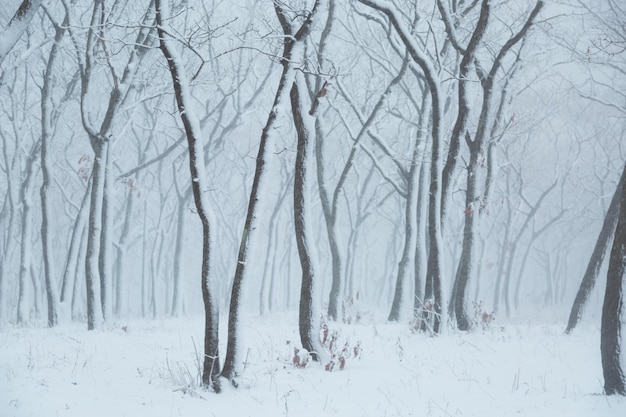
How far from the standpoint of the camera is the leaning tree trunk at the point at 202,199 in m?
5.56

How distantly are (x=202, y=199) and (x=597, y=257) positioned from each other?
8.39 meters

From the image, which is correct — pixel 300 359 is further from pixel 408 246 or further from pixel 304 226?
pixel 408 246

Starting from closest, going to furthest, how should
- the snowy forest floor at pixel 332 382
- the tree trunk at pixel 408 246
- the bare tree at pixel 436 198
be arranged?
1. the snowy forest floor at pixel 332 382
2. the bare tree at pixel 436 198
3. the tree trunk at pixel 408 246

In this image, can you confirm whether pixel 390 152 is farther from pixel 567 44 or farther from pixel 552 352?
pixel 552 352

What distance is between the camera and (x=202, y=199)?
568 cm

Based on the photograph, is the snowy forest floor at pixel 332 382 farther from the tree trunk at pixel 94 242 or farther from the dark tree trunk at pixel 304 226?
the tree trunk at pixel 94 242

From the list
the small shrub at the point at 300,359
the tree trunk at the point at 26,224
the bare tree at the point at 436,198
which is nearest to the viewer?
the small shrub at the point at 300,359

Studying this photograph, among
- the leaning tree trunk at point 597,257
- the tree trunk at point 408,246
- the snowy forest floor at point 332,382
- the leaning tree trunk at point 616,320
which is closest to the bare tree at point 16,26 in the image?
the snowy forest floor at point 332,382

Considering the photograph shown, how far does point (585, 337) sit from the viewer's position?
32.6ft

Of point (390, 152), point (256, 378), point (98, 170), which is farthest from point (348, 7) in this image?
point (256, 378)

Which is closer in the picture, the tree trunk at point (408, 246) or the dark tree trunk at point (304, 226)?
the dark tree trunk at point (304, 226)

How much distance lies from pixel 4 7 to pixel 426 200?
43.2ft

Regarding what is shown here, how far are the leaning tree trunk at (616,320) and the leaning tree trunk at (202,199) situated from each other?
4.02m

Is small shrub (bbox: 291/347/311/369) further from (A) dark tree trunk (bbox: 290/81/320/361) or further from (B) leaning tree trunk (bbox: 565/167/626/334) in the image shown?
(B) leaning tree trunk (bbox: 565/167/626/334)
